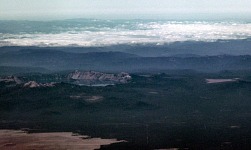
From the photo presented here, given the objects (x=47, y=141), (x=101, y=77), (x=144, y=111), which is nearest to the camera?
(x=47, y=141)

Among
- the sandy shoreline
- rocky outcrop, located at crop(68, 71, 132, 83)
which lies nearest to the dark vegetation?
the sandy shoreline

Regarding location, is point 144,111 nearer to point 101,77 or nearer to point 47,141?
point 47,141

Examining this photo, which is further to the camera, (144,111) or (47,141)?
(144,111)

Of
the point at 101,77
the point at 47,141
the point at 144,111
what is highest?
the point at 47,141

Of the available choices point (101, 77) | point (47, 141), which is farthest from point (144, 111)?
point (101, 77)

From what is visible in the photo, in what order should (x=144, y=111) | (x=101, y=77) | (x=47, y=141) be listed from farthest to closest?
(x=101, y=77), (x=144, y=111), (x=47, y=141)

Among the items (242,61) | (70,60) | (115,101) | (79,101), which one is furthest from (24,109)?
(242,61)
